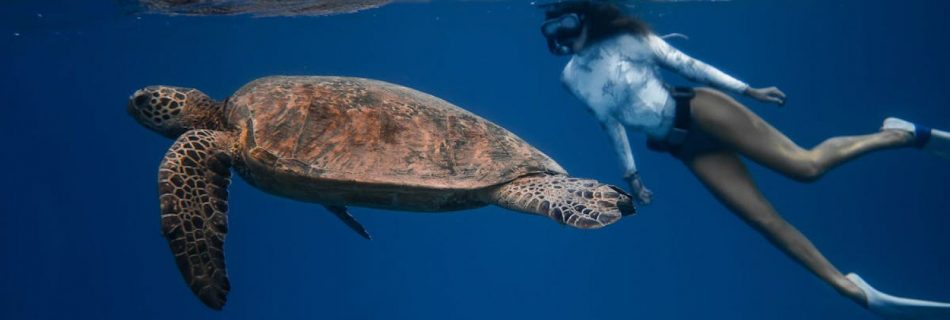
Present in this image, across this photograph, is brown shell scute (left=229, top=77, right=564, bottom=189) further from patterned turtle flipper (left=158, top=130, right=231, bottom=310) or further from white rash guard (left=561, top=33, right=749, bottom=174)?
white rash guard (left=561, top=33, right=749, bottom=174)

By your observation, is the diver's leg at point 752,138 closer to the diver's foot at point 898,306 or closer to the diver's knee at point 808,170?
the diver's knee at point 808,170

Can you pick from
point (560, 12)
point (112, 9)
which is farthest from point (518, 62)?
point (560, 12)

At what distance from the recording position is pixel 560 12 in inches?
215

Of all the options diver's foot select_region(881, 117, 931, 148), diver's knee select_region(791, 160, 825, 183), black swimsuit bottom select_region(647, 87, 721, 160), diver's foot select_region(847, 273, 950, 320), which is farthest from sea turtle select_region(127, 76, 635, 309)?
diver's foot select_region(881, 117, 931, 148)

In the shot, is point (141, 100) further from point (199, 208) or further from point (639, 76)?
point (639, 76)

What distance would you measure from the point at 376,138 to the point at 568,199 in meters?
1.57

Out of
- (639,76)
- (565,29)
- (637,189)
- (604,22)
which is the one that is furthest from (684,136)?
(565,29)

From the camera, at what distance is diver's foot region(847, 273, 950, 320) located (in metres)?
5.29

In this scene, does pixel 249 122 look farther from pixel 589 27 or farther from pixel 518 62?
pixel 518 62

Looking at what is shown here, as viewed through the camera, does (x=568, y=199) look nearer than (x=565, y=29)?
Yes

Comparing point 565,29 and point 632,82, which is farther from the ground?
point 565,29

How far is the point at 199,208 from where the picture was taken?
412cm

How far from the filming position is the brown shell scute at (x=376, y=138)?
171 inches

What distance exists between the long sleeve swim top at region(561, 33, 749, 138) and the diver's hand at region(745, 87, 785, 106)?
243 millimetres
